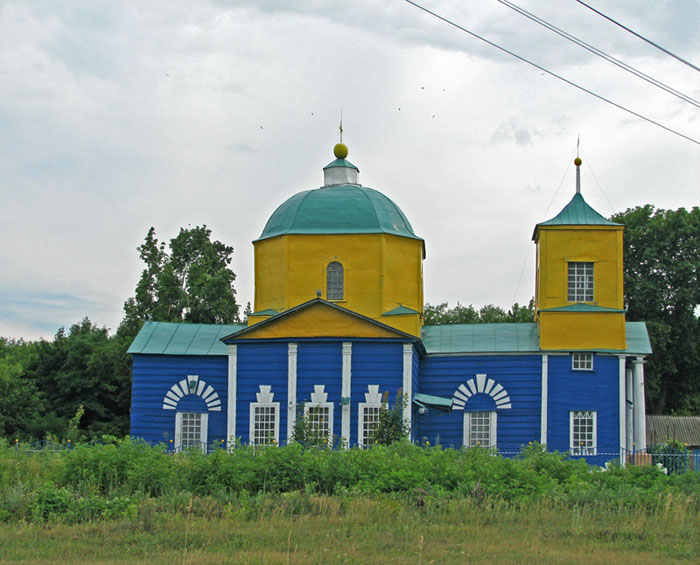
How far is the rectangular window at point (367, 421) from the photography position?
26953 millimetres

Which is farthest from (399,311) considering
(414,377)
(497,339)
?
(497,339)

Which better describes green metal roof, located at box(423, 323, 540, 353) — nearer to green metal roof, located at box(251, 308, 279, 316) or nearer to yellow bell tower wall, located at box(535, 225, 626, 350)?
yellow bell tower wall, located at box(535, 225, 626, 350)

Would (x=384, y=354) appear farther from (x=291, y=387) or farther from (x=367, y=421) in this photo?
(x=291, y=387)

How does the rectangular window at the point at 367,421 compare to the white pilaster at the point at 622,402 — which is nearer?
the rectangular window at the point at 367,421

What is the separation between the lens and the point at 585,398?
1138 inches

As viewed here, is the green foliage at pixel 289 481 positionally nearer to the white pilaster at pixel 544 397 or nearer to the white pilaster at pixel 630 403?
the white pilaster at pixel 544 397

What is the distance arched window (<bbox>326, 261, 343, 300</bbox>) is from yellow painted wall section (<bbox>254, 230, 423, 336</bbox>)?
16cm

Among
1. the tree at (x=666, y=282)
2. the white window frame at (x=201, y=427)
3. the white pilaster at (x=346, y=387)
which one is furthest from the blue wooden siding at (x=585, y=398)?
the tree at (x=666, y=282)

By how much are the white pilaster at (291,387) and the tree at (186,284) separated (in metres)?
16.8

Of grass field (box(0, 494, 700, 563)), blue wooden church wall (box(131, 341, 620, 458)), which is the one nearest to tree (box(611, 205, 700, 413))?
blue wooden church wall (box(131, 341, 620, 458))

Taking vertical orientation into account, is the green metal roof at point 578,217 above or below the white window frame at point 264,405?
above

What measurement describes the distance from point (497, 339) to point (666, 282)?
58.9 feet

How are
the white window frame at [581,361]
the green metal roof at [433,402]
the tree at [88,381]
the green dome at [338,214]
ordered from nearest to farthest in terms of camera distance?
the green metal roof at [433,402] → the white window frame at [581,361] → the green dome at [338,214] → the tree at [88,381]

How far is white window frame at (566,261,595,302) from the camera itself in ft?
99.3
